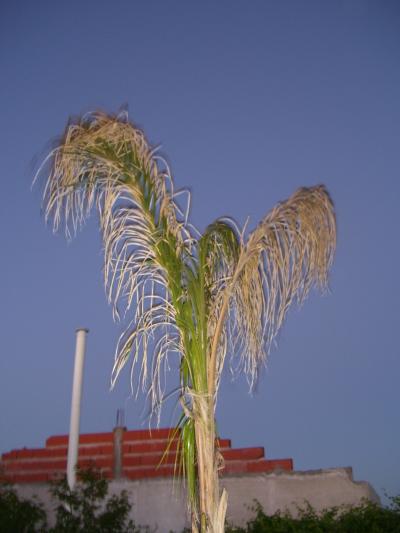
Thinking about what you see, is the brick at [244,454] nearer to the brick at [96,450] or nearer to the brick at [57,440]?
the brick at [96,450]

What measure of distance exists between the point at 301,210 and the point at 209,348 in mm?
1259

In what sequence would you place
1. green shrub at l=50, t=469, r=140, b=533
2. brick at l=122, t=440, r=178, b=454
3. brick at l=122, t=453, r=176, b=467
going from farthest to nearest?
brick at l=122, t=440, r=178, b=454, brick at l=122, t=453, r=176, b=467, green shrub at l=50, t=469, r=140, b=533

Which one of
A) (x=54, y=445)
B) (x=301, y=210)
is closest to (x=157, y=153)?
(x=301, y=210)

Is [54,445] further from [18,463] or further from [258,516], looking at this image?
[258,516]

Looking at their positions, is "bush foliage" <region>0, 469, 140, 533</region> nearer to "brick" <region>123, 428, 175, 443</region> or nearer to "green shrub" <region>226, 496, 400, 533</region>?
"green shrub" <region>226, 496, 400, 533</region>

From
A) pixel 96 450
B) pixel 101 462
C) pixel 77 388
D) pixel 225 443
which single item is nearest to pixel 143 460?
pixel 101 462

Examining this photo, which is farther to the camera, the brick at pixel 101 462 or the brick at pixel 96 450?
the brick at pixel 96 450

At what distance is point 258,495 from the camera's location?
7566 millimetres

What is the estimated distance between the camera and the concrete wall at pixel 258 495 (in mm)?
7371

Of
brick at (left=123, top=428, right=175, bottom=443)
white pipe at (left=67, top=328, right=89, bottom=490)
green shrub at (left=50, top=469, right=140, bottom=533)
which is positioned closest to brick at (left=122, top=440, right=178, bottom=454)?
brick at (left=123, top=428, right=175, bottom=443)

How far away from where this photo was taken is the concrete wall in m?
A: 7.37

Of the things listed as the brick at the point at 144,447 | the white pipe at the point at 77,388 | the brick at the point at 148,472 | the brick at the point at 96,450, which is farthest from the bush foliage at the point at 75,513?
the brick at the point at 96,450

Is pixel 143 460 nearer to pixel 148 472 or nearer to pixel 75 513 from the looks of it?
pixel 148 472

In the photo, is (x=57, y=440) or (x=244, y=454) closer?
(x=244, y=454)
